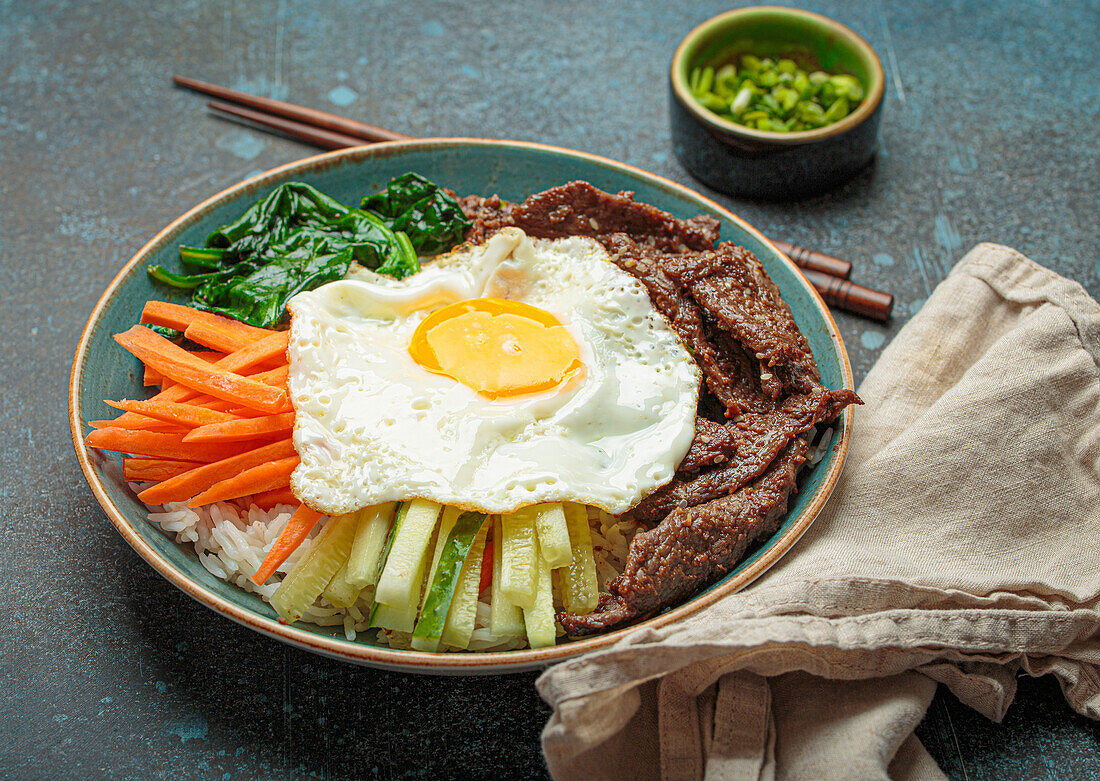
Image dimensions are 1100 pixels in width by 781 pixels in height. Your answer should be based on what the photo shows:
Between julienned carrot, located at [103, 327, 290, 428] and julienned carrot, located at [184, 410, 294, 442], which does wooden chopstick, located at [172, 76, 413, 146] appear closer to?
julienned carrot, located at [103, 327, 290, 428]

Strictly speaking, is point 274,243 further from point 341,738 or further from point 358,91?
point 341,738

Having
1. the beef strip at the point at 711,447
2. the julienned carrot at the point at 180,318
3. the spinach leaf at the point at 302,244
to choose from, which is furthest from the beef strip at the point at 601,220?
the julienned carrot at the point at 180,318

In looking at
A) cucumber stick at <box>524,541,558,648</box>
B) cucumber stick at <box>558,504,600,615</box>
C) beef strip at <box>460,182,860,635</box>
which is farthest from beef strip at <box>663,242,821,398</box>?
cucumber stick at <box>524,541,558,648</box>

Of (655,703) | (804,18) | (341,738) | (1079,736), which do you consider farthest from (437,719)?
(804,18)

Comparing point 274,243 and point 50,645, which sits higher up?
point 274,243

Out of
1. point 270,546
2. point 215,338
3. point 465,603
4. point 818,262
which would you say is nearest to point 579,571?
point 465,603

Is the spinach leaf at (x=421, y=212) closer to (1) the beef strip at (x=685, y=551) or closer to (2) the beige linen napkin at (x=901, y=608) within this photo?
(1) the beef strip at (x=685, y=551)
